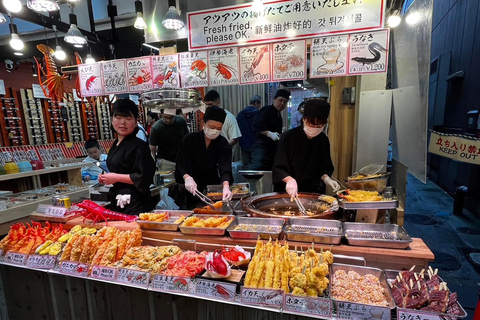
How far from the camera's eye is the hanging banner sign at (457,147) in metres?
5.05

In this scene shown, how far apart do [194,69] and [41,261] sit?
2708 millimetres

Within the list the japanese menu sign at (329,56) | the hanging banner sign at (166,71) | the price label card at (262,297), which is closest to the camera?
the price label card at (262,297)

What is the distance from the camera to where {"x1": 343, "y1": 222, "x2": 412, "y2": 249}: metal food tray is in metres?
1.74

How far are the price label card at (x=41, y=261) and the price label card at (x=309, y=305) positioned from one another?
1.84 meters

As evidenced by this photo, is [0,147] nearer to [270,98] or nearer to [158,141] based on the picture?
[158,141]

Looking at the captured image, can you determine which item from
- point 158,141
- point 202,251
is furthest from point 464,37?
point 202,251

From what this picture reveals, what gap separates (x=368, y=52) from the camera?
9.14ft

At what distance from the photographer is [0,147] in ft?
23.8

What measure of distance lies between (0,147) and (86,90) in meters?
5.66

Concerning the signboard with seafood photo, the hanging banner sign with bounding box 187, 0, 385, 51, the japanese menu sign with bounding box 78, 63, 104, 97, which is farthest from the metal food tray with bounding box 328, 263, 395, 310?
the japanese menu sign with bounding box 78, 63, 104, 97

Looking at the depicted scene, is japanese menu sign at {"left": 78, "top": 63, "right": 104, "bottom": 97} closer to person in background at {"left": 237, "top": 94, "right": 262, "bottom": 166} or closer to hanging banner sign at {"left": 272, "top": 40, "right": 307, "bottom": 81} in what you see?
hanging banner sign at {"left": 272, "top": 40, "right": 307, "bottom": 81}

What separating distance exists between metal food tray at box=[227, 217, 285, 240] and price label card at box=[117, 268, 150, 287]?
2.27 feet

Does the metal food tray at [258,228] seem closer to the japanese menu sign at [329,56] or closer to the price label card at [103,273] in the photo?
the price label card at [103,273]

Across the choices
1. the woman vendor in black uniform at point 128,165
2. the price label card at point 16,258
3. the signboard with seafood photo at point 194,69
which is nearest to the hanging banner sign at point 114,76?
the signboard with seafood photo at point 194,69
